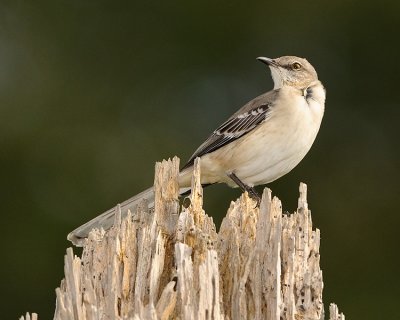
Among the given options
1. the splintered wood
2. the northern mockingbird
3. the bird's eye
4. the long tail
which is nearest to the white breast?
the northern mockingbird

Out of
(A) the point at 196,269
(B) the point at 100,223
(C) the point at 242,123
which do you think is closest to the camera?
(A) the point at 196,269

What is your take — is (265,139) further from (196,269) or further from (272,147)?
(196,269)

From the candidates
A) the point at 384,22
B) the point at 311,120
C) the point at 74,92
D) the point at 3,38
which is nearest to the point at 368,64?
the point at 384,22

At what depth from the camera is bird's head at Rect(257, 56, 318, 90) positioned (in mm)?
11000

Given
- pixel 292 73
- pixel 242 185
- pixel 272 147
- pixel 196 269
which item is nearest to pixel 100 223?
pixel 242 185

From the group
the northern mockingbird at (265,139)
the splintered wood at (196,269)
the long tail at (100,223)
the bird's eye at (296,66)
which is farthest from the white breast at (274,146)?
the splintered wood at (196,269)

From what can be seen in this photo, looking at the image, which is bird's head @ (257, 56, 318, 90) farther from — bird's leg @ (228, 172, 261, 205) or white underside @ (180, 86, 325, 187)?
bird's leg @ (228, 172, 261, 205)

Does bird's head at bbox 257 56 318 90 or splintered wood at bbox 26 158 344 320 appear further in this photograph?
bird's head at bbox 257 56 318 90

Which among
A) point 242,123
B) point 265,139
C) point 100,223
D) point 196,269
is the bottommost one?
point 196,269

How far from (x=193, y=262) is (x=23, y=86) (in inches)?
414

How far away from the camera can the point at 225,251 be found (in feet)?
22.8

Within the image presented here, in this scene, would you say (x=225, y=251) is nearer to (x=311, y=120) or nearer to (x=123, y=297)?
(x=123, y=297)

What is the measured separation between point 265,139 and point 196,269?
398 centimetres

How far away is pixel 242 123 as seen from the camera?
35.0 feet
